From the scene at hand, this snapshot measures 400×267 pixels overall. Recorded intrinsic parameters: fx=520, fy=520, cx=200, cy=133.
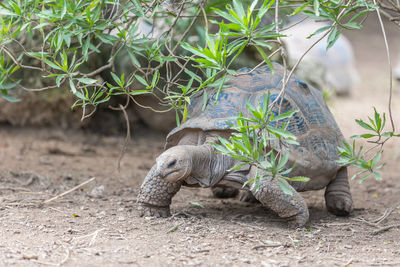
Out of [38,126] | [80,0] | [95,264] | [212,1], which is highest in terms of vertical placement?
[212,1]

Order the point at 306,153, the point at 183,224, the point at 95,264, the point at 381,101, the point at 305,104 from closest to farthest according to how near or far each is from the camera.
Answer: the point at 95,264 → the point at 183,224 → the point at 306,153 → the point at 305,104 → the point at 381,101

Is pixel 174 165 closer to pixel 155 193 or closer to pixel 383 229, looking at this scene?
pixel 155 193

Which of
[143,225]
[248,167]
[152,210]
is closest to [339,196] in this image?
[248,167]

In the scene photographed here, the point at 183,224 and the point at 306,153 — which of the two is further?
the point at 306,153

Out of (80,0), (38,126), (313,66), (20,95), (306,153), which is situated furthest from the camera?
(313,66)

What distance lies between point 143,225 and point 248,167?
753 millimetres

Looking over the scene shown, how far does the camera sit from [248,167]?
3.32m

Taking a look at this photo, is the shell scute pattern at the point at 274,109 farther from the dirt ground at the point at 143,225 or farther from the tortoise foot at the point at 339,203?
the dirt ground at the point at 143,225

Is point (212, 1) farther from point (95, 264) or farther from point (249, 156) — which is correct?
point (95, 264)

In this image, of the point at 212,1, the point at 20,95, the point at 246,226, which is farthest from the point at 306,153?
the point at 20,95

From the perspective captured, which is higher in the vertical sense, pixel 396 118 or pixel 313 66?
pixel 313 66

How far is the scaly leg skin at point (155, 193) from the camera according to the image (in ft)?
11.0

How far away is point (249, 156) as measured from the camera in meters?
2.54

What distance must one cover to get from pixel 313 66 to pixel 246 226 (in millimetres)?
5375
